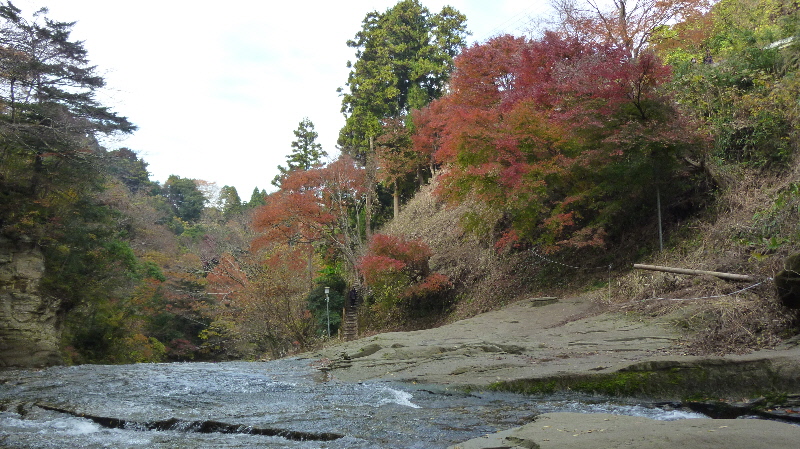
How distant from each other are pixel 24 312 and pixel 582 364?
1544 cm

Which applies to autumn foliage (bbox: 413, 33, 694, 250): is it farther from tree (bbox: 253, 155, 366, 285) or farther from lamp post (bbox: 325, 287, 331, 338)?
lamp post (bbox: 325, 287, 331, 338)

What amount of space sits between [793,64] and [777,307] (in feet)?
24.6

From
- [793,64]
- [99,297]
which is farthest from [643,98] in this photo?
[99,297]

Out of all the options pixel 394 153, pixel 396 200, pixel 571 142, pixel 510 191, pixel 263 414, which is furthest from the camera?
pixel 396 200

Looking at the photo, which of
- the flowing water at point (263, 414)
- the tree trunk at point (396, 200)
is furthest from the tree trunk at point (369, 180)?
the flowing water at point (263, 414)

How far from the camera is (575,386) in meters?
6.38

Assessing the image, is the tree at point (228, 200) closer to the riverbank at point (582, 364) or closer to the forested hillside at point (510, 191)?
the forested hillside at point (510, 191)

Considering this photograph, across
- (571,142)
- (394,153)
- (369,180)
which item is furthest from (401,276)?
(394,153)

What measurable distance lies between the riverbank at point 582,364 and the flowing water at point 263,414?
0.46m

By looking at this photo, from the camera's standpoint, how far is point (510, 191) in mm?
13633

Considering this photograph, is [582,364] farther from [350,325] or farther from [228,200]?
[228,200]

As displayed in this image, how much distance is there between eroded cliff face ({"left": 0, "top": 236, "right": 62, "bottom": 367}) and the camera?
14633 millimetres

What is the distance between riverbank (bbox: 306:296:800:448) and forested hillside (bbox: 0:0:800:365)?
907mm

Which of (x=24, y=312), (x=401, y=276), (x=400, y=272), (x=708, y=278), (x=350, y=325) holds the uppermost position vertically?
(x=708, y=278)
